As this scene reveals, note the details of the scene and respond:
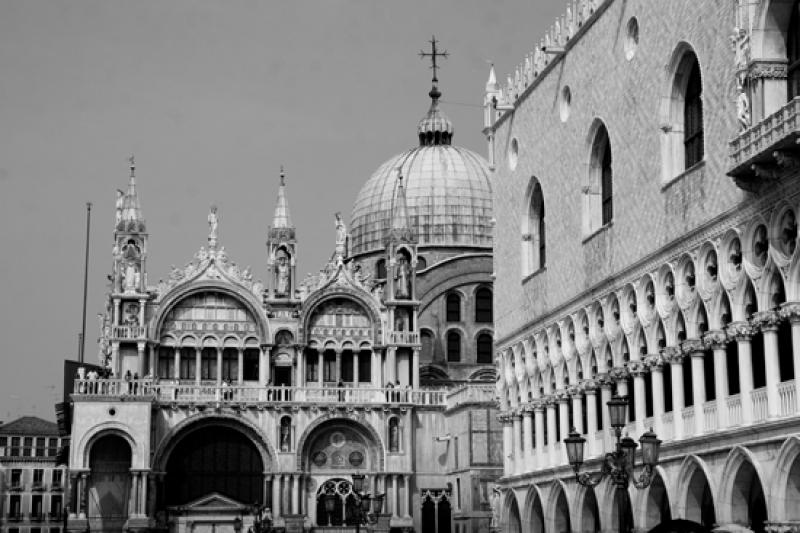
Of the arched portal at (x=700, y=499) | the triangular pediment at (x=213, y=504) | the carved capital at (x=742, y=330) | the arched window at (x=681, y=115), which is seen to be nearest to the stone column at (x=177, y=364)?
the triangular pediment at (x=213, y=504)

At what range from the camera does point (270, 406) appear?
2045 inches

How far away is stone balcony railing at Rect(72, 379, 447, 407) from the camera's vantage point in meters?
50.4

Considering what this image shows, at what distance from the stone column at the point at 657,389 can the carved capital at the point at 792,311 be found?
20.2ft

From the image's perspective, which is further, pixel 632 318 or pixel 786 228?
pixel 632 318

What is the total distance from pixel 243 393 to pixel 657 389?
2438 centimetres

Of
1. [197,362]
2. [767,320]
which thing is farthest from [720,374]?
[197,362]

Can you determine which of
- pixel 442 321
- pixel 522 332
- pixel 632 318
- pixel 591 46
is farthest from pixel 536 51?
pixel 442 321

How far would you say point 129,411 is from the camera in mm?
50094

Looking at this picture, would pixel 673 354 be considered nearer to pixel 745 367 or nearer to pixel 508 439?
pixel 745 367

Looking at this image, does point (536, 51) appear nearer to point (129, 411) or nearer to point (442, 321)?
point (129, 411)

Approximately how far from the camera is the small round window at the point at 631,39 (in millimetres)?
31672

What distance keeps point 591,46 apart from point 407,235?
22.0 meters

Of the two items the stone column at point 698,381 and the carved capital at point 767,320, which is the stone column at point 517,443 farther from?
the carved capital at point 767,320

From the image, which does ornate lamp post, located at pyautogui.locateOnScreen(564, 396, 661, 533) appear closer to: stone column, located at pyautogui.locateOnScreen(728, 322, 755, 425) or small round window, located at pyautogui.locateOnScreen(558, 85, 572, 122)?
stone column, located at pyautogui.locateOnScreen(728, 322, 755, 425)
